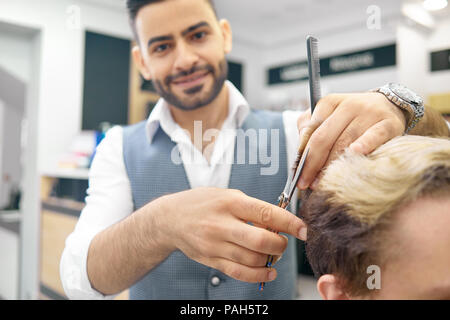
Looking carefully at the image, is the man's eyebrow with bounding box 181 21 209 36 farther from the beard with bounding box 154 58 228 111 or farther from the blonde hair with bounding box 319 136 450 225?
the blonde hair with bounding box 319 136 450 225

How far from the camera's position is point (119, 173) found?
685mm

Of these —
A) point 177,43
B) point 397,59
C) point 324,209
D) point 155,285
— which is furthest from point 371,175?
point 155,285

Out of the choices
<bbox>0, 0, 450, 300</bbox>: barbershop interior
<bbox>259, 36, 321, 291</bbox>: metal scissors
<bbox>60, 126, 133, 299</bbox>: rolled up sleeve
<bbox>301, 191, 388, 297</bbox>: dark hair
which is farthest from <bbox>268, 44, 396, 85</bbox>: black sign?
<bbox>60, 126, 133, 299</bbox>: rolled up sleeve

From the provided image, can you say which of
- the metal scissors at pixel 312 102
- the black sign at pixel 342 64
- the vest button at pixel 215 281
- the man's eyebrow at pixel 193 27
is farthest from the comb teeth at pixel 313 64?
the vest button at pixel 215 281

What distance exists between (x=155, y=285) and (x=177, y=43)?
1.54 feet

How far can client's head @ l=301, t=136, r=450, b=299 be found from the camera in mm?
348

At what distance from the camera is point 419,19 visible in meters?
0.43

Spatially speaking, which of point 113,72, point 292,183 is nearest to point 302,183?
point 292,183

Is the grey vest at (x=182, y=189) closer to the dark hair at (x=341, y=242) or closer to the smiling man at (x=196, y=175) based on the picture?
the smiling man at (x=196, y=175)

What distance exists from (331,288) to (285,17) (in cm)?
47

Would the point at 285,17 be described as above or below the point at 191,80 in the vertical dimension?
above

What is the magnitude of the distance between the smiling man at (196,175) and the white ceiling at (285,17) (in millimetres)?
38

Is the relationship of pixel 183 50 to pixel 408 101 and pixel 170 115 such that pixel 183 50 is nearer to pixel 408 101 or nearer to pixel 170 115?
pixel 170 115

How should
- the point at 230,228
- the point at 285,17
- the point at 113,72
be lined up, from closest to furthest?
the point at 230,228 < the point at 285,17 < the point at 113,72
